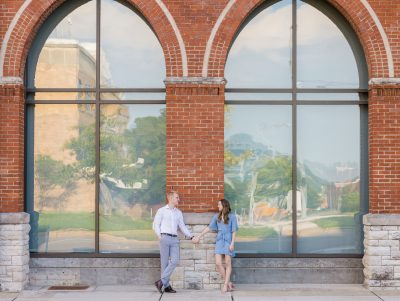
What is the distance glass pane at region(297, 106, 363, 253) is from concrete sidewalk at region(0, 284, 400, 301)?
1050mm

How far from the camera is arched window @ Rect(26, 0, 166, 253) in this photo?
12.0 metres

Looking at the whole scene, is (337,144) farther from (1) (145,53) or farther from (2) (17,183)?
(2) (17,183)

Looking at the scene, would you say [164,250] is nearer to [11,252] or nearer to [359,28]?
[11,252]

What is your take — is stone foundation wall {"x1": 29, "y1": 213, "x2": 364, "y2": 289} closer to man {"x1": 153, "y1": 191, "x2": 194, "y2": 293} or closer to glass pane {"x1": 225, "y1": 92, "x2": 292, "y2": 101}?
man {"x1": 153, "y1": 191, "x2": 194, "y2": 293}

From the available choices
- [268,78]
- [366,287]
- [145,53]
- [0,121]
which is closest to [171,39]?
[145,53]

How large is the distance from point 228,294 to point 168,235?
1503 millimetres

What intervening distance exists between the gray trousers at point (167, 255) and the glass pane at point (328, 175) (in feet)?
8.59

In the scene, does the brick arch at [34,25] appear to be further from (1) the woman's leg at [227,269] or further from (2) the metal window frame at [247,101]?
(1) the woman's leg at [227,269]

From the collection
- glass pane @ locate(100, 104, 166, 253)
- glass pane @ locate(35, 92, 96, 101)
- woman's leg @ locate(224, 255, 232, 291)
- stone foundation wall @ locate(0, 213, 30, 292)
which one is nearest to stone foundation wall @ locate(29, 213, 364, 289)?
glass pane @ locate(100, 104, 166, 253)

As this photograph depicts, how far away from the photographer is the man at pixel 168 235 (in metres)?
11.0

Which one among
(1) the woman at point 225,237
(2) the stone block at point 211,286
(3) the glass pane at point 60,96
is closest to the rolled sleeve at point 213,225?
(1) the woman at point 225,237

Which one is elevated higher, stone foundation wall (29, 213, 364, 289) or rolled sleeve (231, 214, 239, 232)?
rolled sleeve (231, 214, 239, 232)

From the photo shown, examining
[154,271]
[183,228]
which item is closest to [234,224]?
[183,228]

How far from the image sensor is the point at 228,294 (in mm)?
11016
